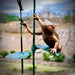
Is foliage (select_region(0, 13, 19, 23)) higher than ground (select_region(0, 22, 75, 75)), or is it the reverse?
foliage (select_region(0, 13, 19, 23))

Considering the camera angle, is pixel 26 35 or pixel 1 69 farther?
pixel 26 35

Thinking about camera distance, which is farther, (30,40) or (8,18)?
(30,40)

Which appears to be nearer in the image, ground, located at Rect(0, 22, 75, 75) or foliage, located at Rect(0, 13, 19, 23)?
foliage, located at Rect(0, 13, 19, 23)

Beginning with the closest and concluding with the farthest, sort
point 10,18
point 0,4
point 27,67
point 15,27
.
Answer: point 0,4 < point 10,18 < point 15,27 < point 27,67

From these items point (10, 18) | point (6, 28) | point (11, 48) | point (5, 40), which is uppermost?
point (10, 18)

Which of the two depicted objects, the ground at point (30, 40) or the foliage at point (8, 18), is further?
the ground at point (30, 40)

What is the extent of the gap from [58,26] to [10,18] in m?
0.56

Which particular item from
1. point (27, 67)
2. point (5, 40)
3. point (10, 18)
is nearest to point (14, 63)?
point (27, 67)

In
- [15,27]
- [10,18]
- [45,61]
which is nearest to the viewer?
[10,18]

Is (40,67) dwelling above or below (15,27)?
below

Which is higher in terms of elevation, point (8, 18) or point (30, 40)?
point (8, 18)

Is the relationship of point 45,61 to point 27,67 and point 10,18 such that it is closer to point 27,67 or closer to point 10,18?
point 27,67

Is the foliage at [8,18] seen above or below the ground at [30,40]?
above

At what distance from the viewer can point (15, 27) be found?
4.96ft
